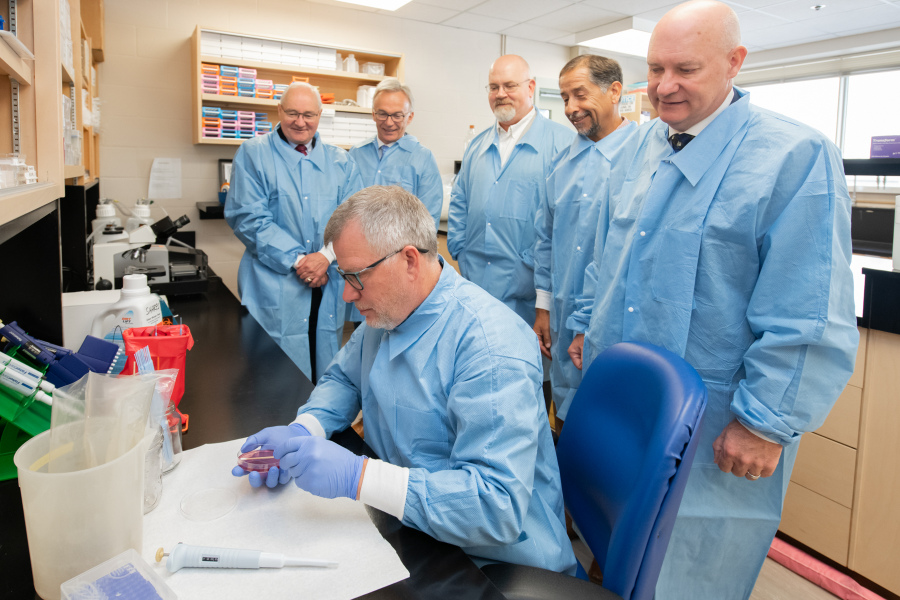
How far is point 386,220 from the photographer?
1050 mm

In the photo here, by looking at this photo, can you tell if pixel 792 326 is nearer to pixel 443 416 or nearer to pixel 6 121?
pixel 443 416

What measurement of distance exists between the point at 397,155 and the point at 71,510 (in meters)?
2.67

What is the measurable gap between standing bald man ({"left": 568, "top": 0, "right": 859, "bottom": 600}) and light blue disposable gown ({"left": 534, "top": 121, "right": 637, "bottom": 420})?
582 mm

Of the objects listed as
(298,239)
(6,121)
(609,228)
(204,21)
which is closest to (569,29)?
(204,21)

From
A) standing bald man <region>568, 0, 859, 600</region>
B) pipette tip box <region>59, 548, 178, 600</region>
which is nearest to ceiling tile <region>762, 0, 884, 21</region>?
standing bald man <region>568, 0, 859, 600</region>

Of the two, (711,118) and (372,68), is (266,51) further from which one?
(711,118)

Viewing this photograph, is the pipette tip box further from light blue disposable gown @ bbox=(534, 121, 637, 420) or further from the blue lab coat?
the blue lab coat

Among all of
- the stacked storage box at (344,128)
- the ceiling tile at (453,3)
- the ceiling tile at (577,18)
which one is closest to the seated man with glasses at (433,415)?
the stacked storage box at (344,128)

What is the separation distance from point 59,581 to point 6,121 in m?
0.88

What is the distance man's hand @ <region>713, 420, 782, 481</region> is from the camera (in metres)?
1.20

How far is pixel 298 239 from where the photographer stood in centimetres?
259

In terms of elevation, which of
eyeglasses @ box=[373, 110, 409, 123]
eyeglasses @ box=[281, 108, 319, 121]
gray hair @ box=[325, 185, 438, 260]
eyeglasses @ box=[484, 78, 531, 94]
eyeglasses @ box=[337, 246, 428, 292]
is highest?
eyeglasses @ box=[484, 78, 531, 94]

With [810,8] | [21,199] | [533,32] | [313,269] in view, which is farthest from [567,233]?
[810,8]

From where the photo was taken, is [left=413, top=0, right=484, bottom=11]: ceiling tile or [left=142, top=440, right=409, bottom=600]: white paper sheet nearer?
[left=142, top=440, right=409, bottom=600]: white paper sheet
